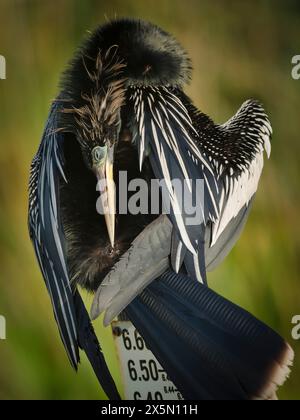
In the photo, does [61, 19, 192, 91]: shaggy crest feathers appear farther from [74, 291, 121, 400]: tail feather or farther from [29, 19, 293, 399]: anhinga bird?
[74, 291, 121, 400]: tail feather

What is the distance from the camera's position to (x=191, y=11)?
6.72 ft

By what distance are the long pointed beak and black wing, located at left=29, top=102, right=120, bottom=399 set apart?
119 millimetres

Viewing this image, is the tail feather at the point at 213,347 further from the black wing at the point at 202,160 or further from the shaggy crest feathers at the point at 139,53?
the shaggy crest feathers at the point at 139,53

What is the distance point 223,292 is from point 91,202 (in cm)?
47

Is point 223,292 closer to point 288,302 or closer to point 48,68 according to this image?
point 288,302

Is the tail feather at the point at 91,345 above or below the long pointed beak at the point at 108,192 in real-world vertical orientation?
below

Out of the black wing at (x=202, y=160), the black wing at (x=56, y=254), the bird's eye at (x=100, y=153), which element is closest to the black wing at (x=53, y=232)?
the black wing at (x=56, y=254)

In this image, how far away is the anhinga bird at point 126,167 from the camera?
1.97 metres

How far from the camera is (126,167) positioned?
79.5 inches

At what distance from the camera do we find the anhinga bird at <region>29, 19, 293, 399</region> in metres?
1.97

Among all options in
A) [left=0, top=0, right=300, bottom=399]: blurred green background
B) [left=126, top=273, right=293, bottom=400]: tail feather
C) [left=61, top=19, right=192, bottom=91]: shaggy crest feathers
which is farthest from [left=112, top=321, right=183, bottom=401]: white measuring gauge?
[left=61, top=19, right=192, bottom=91]: shaggy crest feathers

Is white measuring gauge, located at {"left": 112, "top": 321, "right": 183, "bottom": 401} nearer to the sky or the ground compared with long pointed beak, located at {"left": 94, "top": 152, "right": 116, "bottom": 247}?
nearer to the ground

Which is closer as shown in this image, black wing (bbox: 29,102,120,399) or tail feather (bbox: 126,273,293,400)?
tail feather (bbox: 126,273,293,400)

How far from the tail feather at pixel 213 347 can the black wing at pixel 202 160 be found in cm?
14
